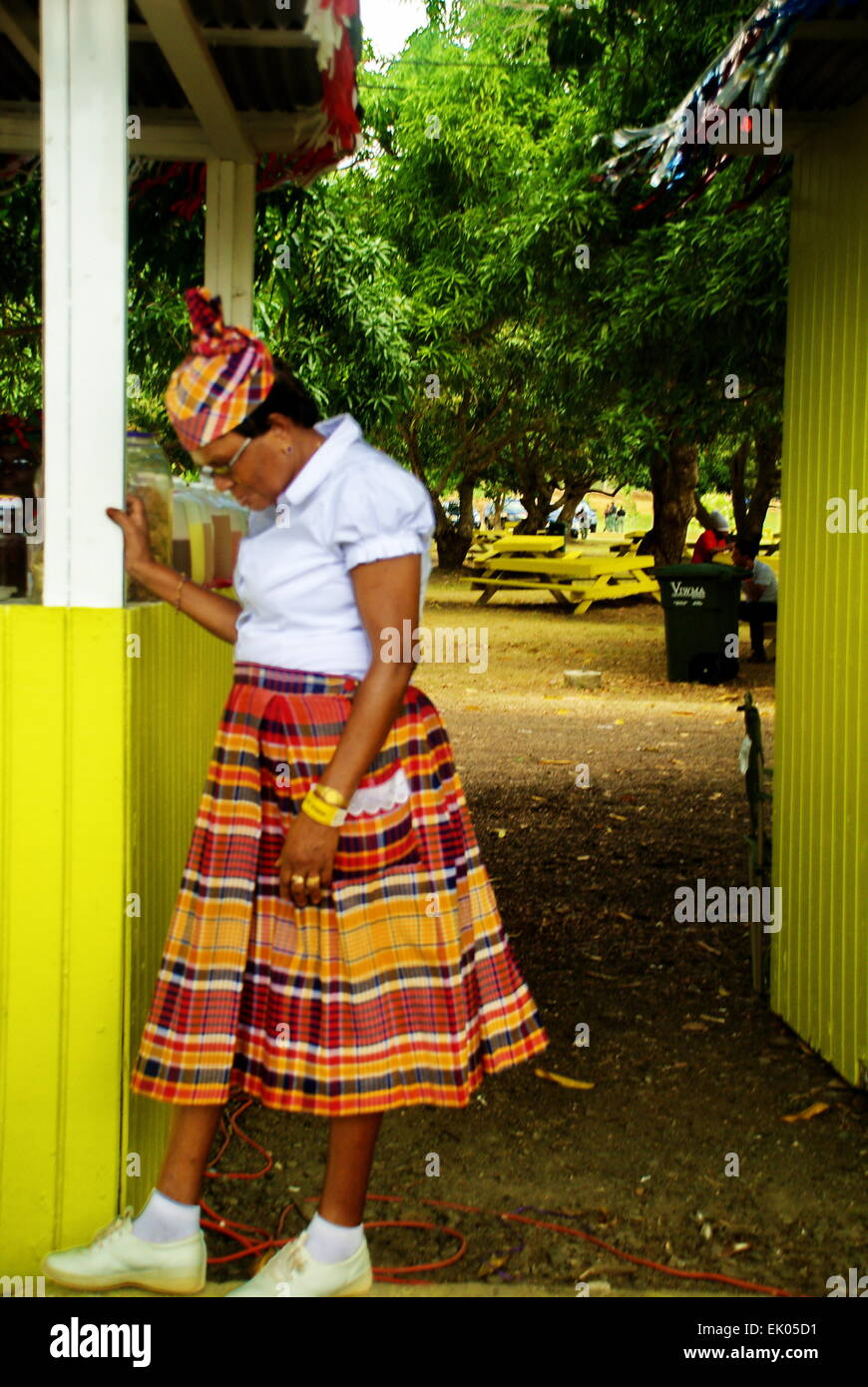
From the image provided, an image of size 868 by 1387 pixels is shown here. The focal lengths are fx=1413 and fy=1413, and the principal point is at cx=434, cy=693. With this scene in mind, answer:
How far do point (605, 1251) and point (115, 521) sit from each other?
6.74ft

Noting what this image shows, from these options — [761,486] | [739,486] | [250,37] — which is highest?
[739,486]

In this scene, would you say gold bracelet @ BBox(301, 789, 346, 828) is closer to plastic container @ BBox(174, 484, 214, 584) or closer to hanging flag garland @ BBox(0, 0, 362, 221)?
plastic container @ BBox(174, 484, 214, 584)

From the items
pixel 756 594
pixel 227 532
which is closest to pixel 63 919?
pixel 227 532

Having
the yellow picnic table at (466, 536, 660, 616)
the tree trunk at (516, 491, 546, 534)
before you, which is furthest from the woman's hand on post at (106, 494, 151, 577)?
the tree trunk at (516, 491, 546, 534)

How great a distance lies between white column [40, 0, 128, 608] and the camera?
282cm

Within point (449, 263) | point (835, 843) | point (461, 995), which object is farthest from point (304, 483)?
point (449, 263)

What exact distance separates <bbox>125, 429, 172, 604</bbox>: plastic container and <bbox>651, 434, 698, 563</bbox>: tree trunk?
19836mm

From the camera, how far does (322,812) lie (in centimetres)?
262

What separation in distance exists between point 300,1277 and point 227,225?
137 inches

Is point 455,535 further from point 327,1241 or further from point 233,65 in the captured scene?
point 327,1241

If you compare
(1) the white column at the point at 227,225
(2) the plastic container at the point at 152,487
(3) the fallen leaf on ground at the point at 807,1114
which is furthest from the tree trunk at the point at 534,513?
(2) the plastic container at the point at 152,487

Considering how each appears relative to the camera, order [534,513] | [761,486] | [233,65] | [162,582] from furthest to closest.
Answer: [534,513], [761,486], [233,65], [162,582]
